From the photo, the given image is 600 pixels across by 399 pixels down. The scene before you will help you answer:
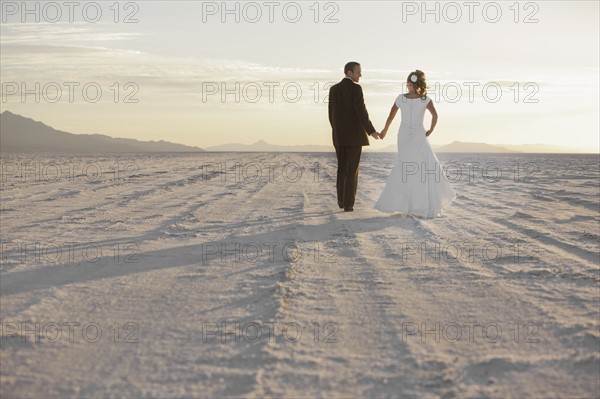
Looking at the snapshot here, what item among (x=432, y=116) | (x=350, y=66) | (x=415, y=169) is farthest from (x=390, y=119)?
(x=350, y=66)

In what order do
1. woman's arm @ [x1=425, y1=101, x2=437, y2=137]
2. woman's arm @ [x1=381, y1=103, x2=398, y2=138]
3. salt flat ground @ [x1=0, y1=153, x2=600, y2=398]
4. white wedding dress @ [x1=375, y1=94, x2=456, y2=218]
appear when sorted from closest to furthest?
salt flat ground @ [x1=0, y1=153, x2=600, y2=398]
white wedding dress @ [x1=375, y1=94, x2=456, y2=218]
woman's arm @ [x1=425, y1=101, x2=437, y2=137]
woman's arm @ [x1=381, y1=103, x2=398, y2=138]

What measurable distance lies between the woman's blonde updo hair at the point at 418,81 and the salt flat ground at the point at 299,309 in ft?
Result: 6.19

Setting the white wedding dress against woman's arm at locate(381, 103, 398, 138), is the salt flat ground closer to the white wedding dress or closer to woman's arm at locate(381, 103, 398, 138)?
the white wedding dress

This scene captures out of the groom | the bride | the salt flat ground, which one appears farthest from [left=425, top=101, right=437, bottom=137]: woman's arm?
the salt flat ground

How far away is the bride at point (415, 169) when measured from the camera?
29.3 ft

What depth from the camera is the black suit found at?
9.59 meters

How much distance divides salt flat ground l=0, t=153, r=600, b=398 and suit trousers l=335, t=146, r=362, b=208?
4.28 feet

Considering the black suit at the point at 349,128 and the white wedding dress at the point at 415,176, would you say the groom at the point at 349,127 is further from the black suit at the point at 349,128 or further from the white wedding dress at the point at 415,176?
the white wedding dress at the point at 415,176

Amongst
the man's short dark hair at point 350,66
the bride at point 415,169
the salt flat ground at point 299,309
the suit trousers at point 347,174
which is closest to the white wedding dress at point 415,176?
the bride at point 415,169

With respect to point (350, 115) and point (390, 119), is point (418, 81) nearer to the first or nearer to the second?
point (390, 119)

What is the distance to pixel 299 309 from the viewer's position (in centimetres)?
397

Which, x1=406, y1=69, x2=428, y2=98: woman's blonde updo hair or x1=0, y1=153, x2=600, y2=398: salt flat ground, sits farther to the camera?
x1=406, y1=69, x2=428, y2=98: woman's blonde updo hair

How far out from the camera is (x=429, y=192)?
8.91 m

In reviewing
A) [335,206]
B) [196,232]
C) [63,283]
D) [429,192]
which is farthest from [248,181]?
[63,283]
